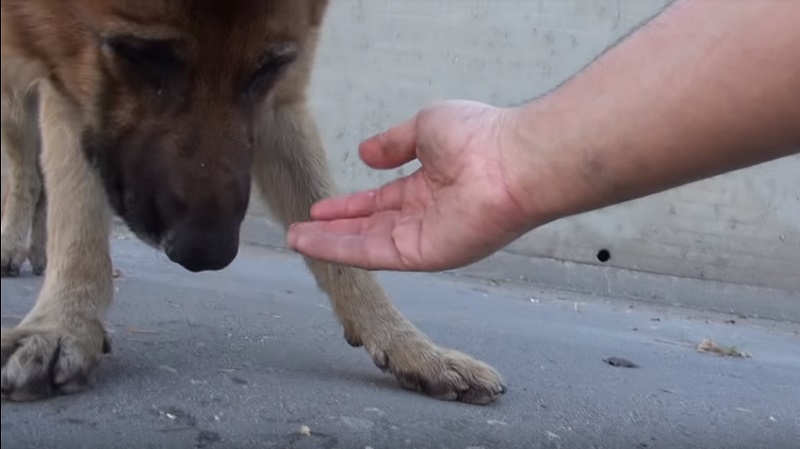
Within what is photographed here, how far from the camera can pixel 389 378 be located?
8.71ft

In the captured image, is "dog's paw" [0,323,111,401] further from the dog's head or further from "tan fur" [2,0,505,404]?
the dog's head

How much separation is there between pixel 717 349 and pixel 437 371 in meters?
0.77

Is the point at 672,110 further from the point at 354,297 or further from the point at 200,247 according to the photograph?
the point at 354,297

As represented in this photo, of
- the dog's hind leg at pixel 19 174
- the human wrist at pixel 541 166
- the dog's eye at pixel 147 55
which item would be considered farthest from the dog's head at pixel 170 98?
the human wrist at pixel 541 166

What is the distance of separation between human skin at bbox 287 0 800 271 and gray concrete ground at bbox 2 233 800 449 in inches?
12.3

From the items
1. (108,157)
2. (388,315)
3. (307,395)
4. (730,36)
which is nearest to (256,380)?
(307,395)

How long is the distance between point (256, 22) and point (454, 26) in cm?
42

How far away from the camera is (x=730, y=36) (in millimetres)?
1691

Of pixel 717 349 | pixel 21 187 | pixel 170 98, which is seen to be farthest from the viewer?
pixel 717 349

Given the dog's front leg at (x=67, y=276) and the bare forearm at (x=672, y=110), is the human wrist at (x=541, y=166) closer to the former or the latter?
the bare forearm at (x=672, y=110)

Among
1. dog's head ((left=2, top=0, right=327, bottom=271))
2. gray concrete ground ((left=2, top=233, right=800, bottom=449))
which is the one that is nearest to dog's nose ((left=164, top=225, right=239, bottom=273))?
dog's head ((left=2, top=0, right=327, bottom=271))

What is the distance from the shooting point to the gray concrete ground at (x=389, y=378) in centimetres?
169

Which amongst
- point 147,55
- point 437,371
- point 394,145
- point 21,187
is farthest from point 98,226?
point 437,371

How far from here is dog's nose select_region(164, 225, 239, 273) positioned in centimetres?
212
